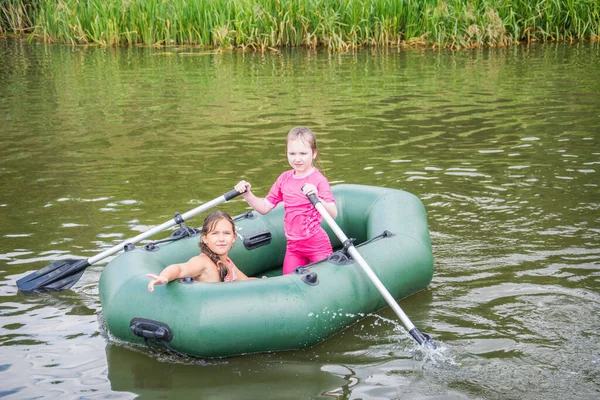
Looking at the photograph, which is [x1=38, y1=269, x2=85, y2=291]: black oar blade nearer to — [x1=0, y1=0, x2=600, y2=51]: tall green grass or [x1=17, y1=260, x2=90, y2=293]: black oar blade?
[x1=17, y1=260, x2=90, y2=293]: black oar blade

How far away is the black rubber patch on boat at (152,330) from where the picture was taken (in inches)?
174

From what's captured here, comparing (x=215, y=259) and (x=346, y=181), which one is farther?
(x=346, y=181)

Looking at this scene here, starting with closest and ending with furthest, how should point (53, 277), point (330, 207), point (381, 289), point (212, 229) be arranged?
point (381, 289) < point (212, 229) < point (330, 207) < point (53, 277)

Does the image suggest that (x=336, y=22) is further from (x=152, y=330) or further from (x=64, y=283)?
(x=152, y=330)

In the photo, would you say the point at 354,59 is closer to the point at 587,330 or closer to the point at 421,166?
the point at 421,166

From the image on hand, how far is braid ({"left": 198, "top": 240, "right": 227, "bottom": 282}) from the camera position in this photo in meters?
4.92

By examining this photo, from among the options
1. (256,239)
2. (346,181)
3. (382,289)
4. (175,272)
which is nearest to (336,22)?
(346,181)

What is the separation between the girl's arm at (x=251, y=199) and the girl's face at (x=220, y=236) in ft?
1.39

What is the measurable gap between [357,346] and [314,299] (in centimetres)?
38

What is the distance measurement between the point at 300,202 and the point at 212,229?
0.70 metres

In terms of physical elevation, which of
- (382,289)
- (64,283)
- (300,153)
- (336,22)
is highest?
(336,22)

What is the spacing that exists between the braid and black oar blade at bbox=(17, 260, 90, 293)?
1.05m

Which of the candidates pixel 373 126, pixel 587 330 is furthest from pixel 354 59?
pixel 587 330

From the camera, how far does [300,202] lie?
5.34 meters
